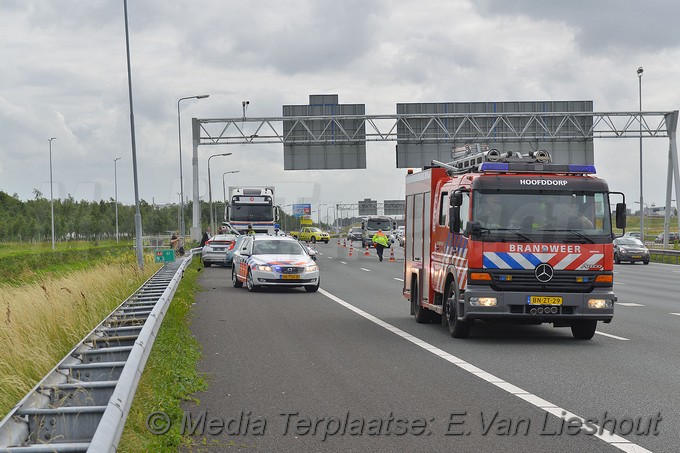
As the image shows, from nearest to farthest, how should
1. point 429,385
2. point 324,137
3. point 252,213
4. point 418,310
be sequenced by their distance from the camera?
point 429,385 → point 418,310 → point 252,213 → point 324,137

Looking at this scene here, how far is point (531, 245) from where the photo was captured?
13.7 metres

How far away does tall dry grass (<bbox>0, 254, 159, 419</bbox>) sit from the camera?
31.3ft

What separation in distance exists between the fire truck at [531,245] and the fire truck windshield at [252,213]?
119ft

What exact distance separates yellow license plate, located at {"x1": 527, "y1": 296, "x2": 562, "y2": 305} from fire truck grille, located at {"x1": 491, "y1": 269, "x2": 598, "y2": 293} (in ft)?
0.39

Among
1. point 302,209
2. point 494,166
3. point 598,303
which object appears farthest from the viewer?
point 302,209

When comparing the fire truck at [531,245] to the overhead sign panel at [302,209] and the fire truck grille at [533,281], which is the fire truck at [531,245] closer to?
the fire truck grille at [533,281]

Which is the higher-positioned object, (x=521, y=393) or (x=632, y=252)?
(x=521, y=393)

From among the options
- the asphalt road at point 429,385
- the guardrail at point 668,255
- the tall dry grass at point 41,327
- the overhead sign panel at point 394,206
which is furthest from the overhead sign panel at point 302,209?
the asphalt road at point 429,385

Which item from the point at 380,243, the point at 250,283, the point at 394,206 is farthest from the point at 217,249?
the point at 394,206

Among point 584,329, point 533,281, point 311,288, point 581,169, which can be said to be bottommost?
point 311,288

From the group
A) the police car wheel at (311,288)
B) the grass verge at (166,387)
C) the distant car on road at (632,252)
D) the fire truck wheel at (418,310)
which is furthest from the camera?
the distant car on road at (632,252)

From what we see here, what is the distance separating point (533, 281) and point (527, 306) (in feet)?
1.18

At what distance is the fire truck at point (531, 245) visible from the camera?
540 inches

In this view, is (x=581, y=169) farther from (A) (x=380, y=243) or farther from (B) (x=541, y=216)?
(A) (x=380, y=243)
